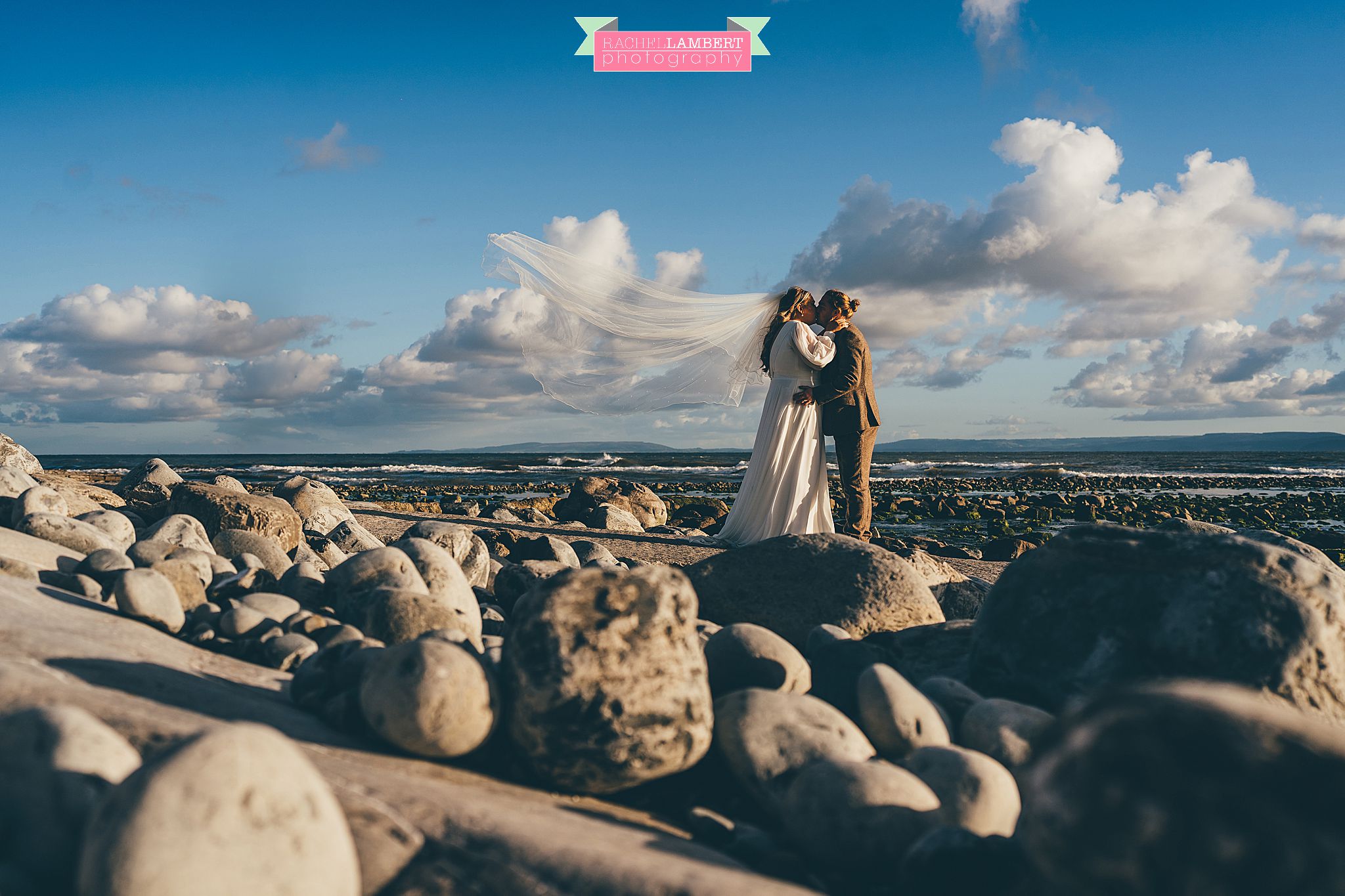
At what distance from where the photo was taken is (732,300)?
33.6 feet

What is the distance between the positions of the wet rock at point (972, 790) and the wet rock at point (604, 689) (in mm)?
841

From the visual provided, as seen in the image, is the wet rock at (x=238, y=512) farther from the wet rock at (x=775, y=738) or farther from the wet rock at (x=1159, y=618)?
the wet rock at (x=1159, y=618)

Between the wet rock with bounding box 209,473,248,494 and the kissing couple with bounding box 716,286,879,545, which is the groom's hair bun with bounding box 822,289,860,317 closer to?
the kissing couple with bounding box 716,286,879,545

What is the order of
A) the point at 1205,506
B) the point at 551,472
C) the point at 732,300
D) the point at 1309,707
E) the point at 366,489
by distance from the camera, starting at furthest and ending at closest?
the point at 551,472
the point at 366,489
the point at 1205,506
the point at 732,300
the point at 1309,707

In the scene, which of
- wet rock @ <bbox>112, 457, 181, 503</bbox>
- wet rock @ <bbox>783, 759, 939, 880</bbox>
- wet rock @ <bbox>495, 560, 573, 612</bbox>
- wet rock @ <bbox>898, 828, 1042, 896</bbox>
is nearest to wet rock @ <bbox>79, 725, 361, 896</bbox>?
wet rock @ <bbox>783, 759, 939, 880</bbox>


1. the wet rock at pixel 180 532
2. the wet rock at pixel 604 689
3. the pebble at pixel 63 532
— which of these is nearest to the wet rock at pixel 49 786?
the wet rock at pixel 604 689

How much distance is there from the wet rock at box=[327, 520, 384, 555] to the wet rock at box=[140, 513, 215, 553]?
1768mm

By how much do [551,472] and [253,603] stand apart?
41.5 meters

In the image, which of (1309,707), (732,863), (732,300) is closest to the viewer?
(732,863)

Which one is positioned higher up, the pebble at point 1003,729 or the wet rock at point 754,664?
the wet rock at point 754,664

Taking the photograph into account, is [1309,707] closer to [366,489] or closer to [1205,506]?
[1205,506]

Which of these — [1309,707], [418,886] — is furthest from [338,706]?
[1309,707]

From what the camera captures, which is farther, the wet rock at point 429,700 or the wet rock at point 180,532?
the wet rock at point 180,532

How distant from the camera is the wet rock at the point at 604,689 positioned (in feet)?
9.62
